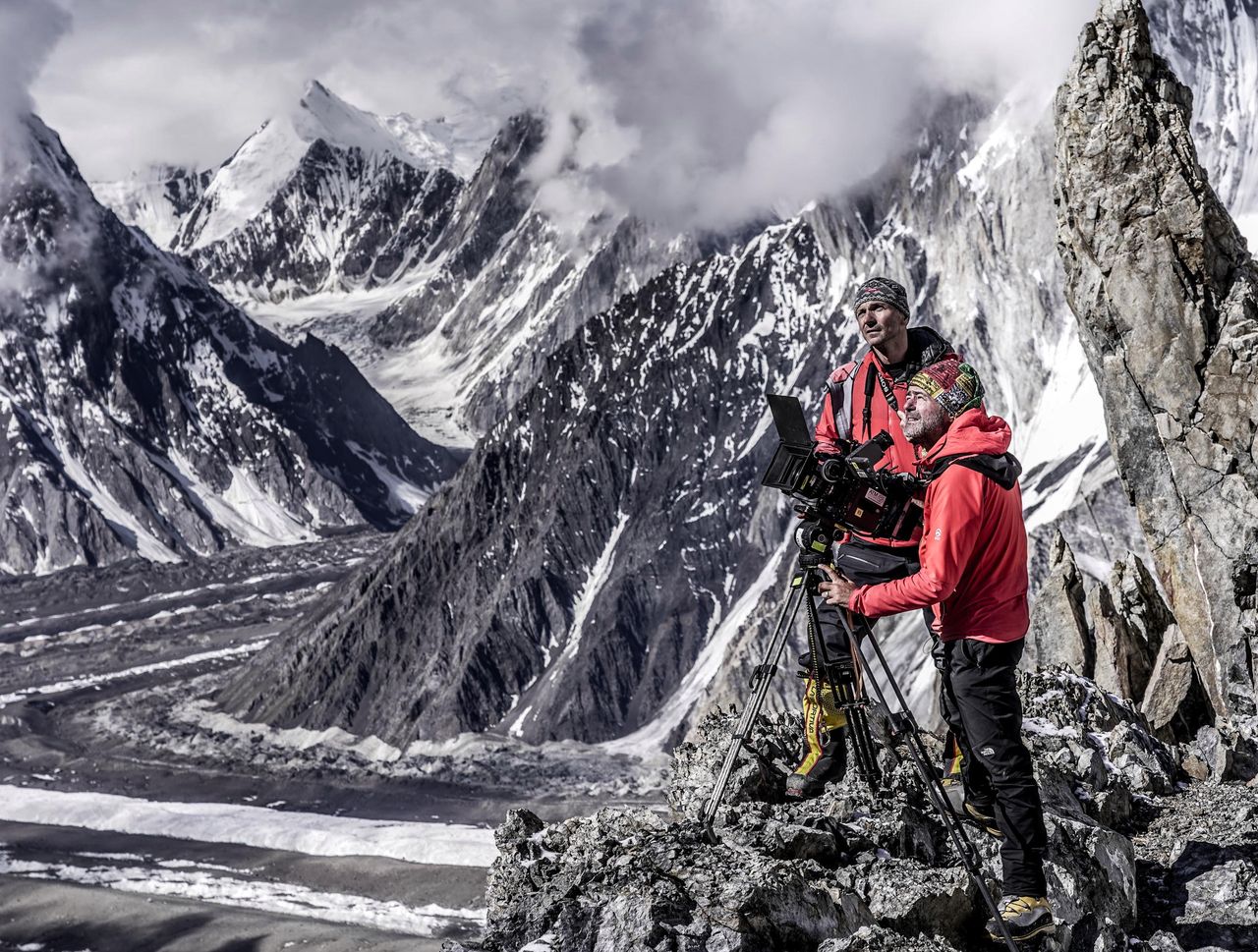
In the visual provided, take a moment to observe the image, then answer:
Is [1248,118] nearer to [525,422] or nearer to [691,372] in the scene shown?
[691,372]

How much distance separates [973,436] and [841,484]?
101cm

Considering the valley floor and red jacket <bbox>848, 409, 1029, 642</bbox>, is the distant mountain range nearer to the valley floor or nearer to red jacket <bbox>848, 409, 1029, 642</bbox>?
the valley floor

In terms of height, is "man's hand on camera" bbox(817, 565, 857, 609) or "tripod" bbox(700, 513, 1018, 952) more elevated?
"man's hand on camera" bbox(817, 565, 857, 609)

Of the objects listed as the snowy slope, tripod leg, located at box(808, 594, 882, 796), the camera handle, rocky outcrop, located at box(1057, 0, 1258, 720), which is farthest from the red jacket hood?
the snowy slope

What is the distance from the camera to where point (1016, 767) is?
7.56 meters

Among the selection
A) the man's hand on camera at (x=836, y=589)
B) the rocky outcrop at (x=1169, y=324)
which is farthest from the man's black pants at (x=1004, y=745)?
the rocky outcrop at (x=1169, y=324)

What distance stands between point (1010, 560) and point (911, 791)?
2.39 meters

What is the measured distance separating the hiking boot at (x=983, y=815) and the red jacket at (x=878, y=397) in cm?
185

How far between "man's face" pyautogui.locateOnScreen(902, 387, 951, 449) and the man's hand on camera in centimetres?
103

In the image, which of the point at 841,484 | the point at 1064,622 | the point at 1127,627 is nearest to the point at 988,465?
the point at 841,484

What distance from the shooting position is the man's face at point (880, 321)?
8492 mm

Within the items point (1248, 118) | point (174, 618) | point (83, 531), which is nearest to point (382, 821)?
point (1248, 118)

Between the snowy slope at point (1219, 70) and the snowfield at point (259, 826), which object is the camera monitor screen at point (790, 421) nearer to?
the snowfield at point (259, 826)

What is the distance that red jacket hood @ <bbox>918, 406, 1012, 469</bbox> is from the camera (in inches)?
289
